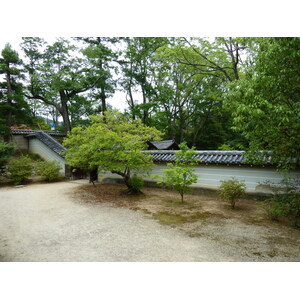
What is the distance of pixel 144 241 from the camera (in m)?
3.26

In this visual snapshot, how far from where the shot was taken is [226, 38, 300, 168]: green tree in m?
2.96

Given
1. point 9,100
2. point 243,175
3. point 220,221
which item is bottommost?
point 220,221

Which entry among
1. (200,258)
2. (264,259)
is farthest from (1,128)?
(264,259)

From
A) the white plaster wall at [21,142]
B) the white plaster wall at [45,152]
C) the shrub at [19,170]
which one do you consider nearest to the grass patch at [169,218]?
the shrub at [19,170]

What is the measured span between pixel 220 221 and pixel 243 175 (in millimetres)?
2335

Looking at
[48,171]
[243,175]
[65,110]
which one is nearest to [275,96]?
[243,175]

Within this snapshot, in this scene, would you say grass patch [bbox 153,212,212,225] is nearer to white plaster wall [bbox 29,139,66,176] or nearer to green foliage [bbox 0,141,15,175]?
green foliage [bbox 0,141,15,175]

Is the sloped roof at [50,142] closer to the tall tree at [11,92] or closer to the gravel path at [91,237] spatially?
the tall tree at [11,92]

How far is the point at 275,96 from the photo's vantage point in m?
3.29

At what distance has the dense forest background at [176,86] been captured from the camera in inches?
125

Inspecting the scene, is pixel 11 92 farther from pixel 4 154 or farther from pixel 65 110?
pixel 65 110

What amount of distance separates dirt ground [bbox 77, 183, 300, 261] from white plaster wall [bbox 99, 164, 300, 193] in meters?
0.34

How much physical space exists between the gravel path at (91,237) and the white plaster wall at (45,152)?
467 centimetres

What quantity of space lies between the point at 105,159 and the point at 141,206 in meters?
1.78
